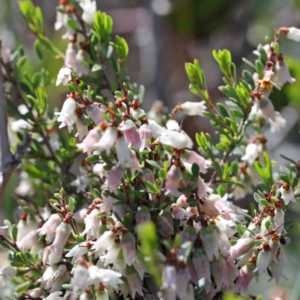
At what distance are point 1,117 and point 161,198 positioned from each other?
0.33 metres

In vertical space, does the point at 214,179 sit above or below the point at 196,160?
below

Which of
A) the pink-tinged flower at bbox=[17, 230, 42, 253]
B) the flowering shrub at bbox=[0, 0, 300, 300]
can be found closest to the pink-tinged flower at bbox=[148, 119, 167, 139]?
the flowering shrub at bbox=[0, 0, 300, 300]

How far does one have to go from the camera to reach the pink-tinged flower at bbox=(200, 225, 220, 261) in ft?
2.22

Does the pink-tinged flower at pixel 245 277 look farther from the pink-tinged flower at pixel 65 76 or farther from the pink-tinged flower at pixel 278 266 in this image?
the pink-tinged flower at pixel 65 76

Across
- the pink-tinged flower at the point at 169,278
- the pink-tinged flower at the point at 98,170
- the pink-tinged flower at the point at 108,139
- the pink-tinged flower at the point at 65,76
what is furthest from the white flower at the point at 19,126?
the pink-tinged flower at the point at 169,278

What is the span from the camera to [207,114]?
0.87 meters

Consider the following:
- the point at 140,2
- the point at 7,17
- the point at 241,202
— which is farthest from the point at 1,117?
the point at 140,2

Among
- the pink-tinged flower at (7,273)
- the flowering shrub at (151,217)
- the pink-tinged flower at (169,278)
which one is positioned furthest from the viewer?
the pink-tinged flower at (7,273)

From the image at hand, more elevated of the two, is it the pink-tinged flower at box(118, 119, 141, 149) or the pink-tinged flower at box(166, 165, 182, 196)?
the pink-tinged flower at box(118, 119, 141, 149)

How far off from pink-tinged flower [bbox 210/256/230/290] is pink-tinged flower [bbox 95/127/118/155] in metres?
0.19

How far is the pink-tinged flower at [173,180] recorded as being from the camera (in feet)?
2.19

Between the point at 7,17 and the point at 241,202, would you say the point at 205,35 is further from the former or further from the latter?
the point at 7,17

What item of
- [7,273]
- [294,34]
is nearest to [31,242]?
[7,273]

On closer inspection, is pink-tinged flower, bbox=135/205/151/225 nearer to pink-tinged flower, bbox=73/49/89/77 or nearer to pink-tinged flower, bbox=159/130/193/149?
pink-tinged flower, bbox=159/130/193/149
